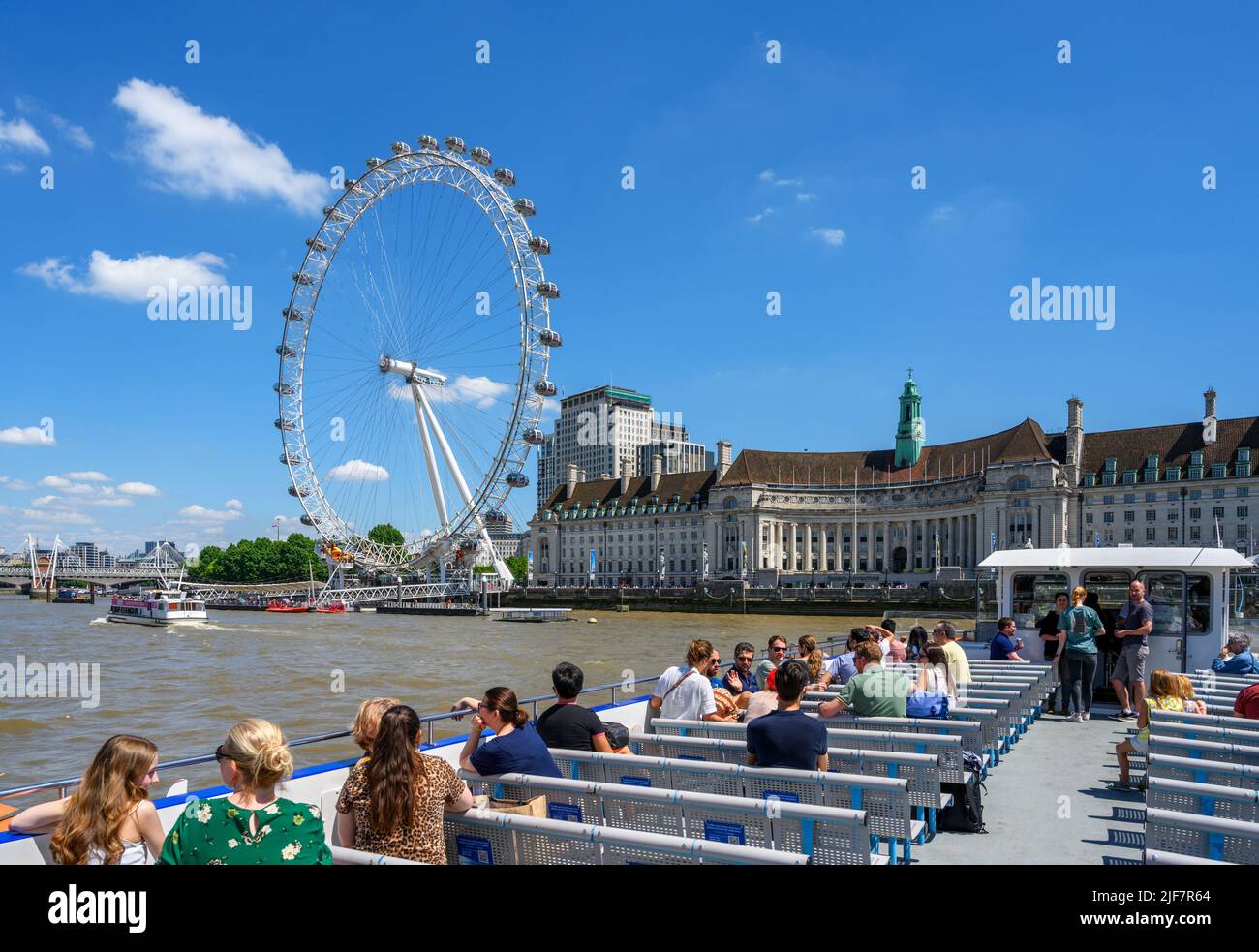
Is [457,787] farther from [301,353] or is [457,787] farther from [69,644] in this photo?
[301,353]

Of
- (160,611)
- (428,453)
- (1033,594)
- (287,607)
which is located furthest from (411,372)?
(1033,594)

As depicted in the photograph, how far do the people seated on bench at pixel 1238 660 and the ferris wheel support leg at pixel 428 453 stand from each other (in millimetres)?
63262

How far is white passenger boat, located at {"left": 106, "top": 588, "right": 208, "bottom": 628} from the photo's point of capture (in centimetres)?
7188

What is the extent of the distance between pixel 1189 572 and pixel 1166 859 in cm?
1154

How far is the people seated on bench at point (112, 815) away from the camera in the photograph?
405 cm

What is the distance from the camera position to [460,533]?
7331 cm

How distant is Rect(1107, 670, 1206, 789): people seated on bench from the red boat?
9810 cm

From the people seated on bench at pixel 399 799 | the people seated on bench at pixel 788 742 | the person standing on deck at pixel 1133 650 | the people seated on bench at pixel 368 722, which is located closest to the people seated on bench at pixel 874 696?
the people seated on bench at pixel 788 742

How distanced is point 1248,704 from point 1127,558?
6.21 metres
